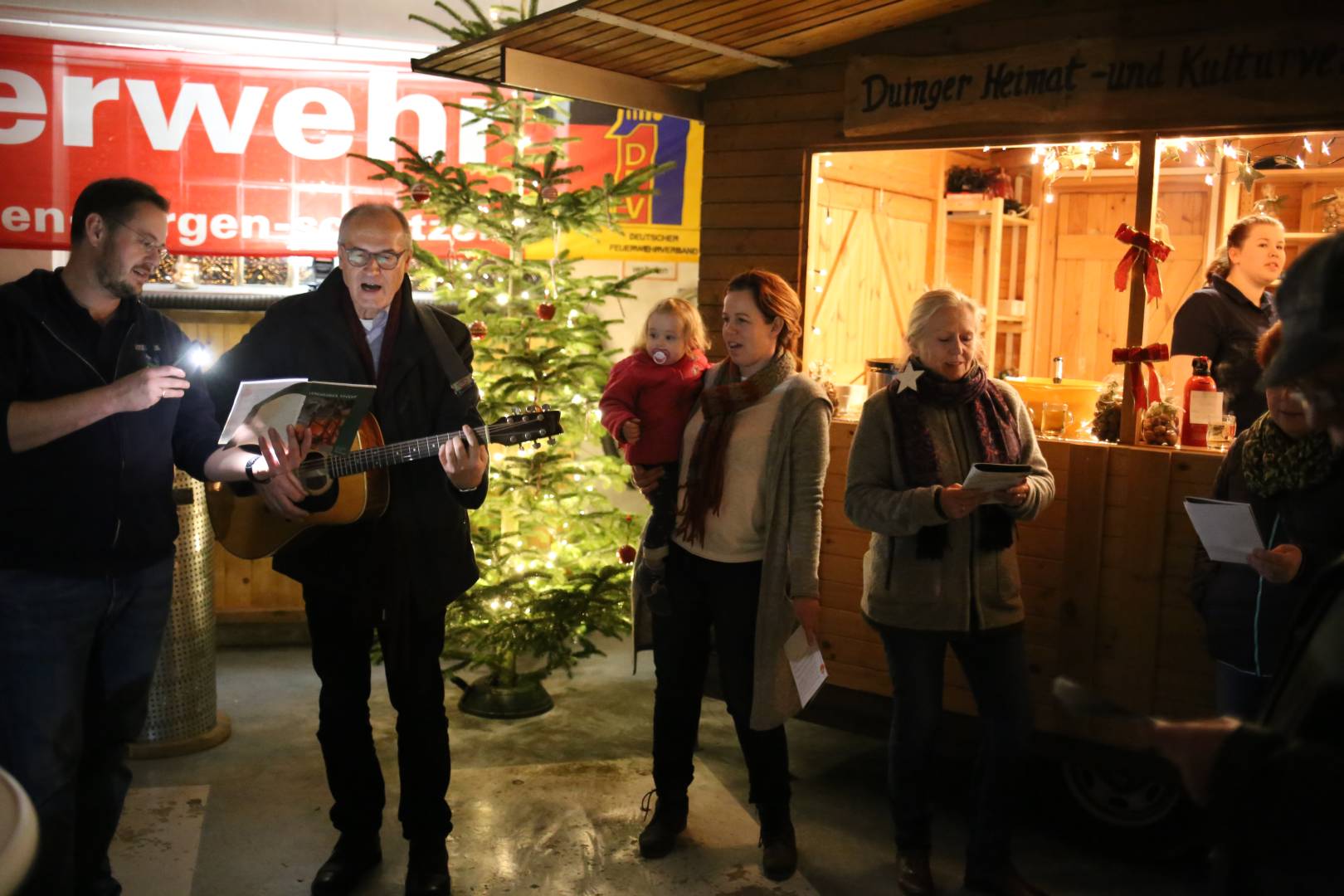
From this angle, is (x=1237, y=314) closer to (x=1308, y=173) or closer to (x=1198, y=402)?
(x=1198, y=402)

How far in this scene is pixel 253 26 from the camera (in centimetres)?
686

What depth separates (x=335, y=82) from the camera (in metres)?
6.75

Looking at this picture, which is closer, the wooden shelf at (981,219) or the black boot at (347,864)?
the black boot at (347,864)

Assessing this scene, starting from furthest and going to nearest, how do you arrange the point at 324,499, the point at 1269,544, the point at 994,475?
the point at 324,499 → the point at 994,475 → the point at 1269,544

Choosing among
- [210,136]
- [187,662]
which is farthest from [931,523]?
[210,136]

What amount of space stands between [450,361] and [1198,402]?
2525 mm

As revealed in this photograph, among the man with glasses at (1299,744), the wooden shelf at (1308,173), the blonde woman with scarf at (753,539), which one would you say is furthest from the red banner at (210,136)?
the man with glasses at (1299,744)

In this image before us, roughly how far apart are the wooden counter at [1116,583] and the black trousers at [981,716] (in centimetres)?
62

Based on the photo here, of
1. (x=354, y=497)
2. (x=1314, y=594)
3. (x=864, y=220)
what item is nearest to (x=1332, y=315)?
(x=1314, y=594)

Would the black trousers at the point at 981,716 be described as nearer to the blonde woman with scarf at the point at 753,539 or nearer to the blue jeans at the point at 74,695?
the blonde woman with scarf at the point at 753,539

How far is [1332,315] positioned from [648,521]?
2.73 m

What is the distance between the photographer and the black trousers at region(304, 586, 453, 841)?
3.37m

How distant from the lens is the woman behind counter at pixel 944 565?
3395 millimetres

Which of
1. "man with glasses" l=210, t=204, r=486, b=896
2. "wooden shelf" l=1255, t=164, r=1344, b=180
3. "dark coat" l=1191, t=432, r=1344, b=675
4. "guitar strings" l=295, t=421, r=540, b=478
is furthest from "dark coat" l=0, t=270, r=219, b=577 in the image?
"wooden shelf" l=1255, t=164, r=1344, b=180
